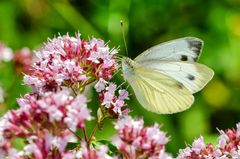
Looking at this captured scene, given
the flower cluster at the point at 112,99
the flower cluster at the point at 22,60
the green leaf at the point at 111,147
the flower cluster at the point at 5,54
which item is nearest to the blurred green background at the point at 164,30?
the flower cluster at the point at 5,54

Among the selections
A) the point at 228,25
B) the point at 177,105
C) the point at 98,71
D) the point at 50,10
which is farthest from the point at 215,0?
the point at 98,71

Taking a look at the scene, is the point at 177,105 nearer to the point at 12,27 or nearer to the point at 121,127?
the point at 121,127

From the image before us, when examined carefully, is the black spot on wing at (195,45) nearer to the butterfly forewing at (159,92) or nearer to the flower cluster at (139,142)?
the butterfly forewing at (159,92)

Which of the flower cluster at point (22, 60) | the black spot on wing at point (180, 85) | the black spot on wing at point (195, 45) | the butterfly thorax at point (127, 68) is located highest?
the flower cluster at point (22, 60)

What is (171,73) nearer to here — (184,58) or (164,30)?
(184,58)

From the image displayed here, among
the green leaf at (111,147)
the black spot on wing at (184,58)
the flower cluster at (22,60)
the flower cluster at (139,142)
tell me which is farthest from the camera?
the flower cluster at (22,60)
